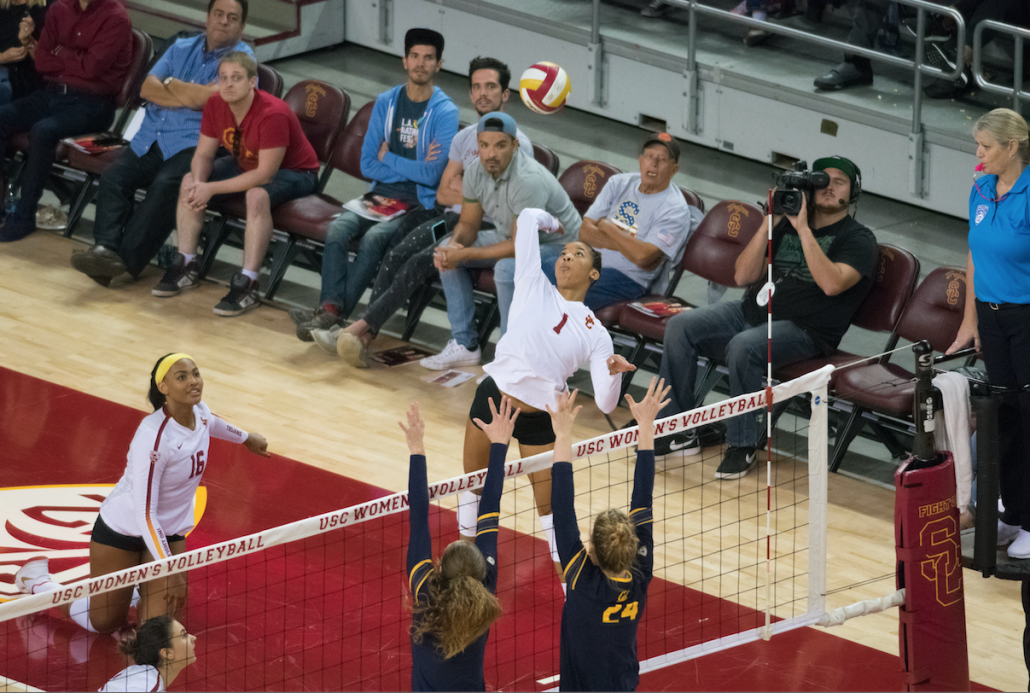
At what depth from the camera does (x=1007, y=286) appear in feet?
21.7

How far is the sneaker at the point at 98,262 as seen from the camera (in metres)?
9.84

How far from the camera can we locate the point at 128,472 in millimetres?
6195

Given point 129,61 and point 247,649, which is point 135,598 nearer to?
point 247,649

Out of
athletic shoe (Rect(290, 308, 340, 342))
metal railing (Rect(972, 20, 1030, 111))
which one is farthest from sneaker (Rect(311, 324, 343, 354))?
metal railing (Rect(972, 20, 1030, 111))

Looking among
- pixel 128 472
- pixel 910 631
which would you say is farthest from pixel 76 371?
pixel 910 631

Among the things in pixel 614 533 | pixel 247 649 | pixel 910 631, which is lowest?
pixel 247 649

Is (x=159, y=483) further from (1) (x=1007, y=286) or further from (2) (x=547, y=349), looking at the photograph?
(1) (x=1007, y=286)

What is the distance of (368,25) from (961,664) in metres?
9.50

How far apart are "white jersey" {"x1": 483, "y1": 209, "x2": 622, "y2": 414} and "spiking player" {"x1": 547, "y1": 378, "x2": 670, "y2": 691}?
4.49 ft

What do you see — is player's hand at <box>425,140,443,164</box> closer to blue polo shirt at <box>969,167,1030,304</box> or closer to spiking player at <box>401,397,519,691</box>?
blue polo shirt at <box>969,167,1030,304</box>

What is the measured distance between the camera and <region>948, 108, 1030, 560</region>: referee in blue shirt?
6.44 meters

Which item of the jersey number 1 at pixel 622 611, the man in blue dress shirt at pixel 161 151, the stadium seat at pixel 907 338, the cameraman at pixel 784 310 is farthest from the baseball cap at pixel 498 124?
the jersey number 1 at pixel 622 611

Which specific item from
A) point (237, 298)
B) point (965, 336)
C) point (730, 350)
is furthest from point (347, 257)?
point (965, 336)

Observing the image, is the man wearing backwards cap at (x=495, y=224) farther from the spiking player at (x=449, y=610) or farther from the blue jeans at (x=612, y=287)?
the spiking player at (x=449, y=610)
